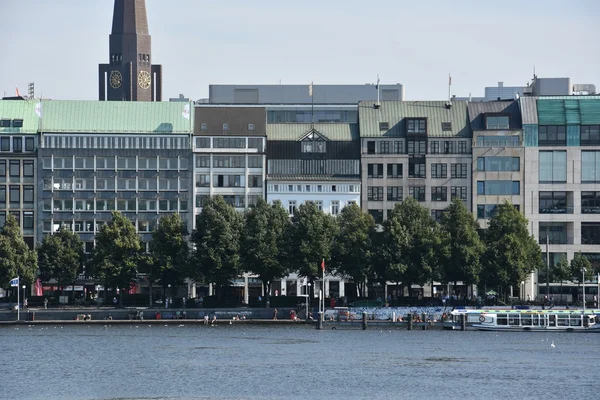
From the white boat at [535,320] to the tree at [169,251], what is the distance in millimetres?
34823

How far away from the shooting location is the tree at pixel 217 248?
18462 cm

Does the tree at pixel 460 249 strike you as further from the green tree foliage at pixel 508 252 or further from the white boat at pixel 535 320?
the white boat at pixel 535 320

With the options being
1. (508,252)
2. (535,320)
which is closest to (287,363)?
(535,320)

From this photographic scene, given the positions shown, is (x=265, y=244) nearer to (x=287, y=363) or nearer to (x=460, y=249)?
(x=460, y=249)

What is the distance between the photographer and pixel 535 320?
6757 inches

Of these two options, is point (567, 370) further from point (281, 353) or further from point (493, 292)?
point (493, 292)

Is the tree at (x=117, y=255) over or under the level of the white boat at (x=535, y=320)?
over

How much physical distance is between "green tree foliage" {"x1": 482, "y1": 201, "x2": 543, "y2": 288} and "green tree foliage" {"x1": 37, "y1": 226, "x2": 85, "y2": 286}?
5052 cm

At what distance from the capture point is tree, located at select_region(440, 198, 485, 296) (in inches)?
7092

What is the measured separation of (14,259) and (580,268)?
6972cm

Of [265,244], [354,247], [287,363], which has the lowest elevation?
[287,363]

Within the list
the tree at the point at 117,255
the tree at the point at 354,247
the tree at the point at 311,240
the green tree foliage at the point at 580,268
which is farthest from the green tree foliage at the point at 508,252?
the tree at the point at 117,255

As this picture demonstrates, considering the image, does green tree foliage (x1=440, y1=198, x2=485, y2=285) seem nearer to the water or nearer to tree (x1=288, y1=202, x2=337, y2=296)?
the water

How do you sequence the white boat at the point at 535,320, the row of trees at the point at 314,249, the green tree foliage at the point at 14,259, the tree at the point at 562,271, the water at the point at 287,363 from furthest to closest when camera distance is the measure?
the tree at the point at 562,271 < the green tree foliage at the point at 14,259 < the row of trees at the point at 314,249 < the white boat at the point at 535,320 < the water at the point at 287,363
